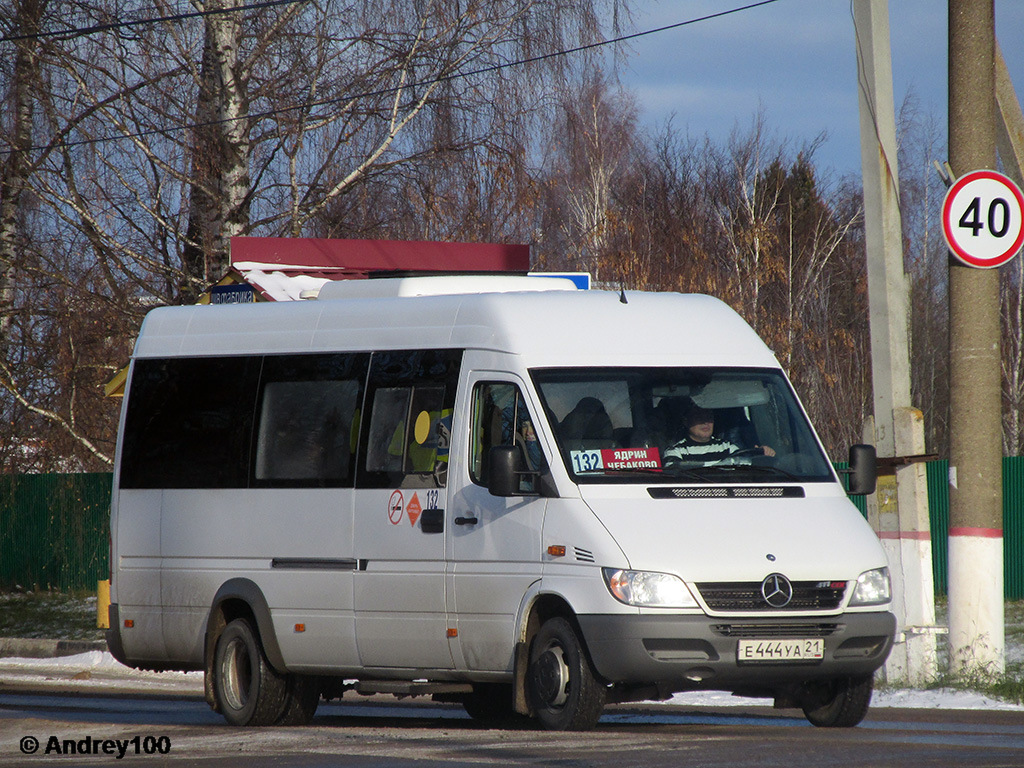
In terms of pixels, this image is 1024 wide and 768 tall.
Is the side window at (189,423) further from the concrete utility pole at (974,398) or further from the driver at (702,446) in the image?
the concrete utility pole at (974,398)

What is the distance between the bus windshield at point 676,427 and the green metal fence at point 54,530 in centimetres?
1884

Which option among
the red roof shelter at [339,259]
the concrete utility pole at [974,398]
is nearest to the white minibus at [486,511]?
the concrete utility pole at [974,398]

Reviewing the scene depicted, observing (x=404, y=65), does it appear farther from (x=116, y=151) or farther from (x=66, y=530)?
(x=66, y=530)

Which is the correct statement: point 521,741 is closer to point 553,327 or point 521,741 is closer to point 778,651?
point 778,651

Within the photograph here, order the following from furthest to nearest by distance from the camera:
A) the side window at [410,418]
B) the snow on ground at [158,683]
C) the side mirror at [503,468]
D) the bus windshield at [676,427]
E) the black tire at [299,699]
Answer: the snow on ground at [158,683] < the black tire at [299,699] < the side window at [410,418] < the bus windshield at [676,427] < the side mirror at [503,468]

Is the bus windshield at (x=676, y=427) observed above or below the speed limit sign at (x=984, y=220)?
below

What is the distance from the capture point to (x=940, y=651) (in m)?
14.6

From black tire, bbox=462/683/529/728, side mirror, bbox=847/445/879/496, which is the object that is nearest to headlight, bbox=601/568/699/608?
side mirror, bbox=847/445/879/496

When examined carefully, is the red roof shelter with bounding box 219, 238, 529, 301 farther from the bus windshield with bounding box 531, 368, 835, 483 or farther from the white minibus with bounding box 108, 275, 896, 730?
the bus windshield with bounding box 531, 368, 835, 483

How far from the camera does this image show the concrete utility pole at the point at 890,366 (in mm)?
12883

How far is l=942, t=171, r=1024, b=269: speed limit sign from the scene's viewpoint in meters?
12.4

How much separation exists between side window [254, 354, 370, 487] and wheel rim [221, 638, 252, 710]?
1.11 m

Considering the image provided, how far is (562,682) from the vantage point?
9.34m

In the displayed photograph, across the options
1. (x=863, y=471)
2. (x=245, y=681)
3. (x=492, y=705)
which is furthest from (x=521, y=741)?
(x=245, y=681)
